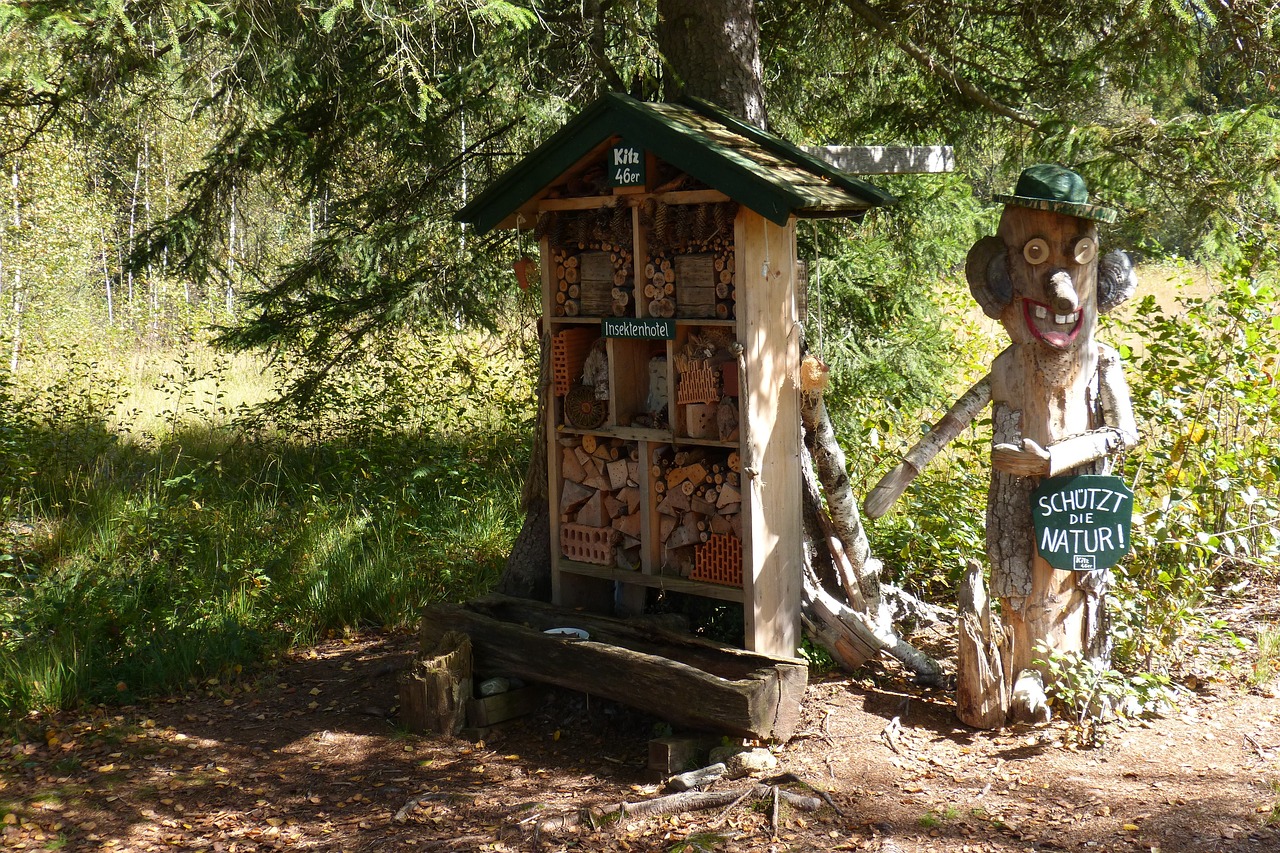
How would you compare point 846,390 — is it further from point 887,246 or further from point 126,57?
point 126,57

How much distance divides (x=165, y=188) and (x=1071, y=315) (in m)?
20.8

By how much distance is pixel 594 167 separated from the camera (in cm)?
536

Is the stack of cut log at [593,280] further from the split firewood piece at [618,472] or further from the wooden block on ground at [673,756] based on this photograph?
the wooden block on ground at [673,756]

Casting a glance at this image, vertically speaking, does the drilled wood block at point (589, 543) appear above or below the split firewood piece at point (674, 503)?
below

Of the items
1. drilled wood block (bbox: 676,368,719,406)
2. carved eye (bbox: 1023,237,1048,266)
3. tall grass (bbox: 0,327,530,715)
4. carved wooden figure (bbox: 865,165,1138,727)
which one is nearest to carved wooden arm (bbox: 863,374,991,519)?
carved wooden figure (bbox: 865,165,1138,727)

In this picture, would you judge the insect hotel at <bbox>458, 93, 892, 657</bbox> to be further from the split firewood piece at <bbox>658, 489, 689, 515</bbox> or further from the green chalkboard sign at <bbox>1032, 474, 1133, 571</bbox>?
the green chalkboard sign at <bbox>1032, 474, 1133, 571</bbox>

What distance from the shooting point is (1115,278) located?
4.55 meters

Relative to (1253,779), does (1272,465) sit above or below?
above

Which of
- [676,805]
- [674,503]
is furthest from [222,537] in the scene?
[676,805]

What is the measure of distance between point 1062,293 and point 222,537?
5385mm

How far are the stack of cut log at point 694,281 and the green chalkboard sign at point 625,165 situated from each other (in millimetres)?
331

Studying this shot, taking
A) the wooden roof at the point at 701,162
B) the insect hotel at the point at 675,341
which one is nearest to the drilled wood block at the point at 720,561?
the insect hotel at the point at 675,341

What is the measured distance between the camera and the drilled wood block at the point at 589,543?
5.38m

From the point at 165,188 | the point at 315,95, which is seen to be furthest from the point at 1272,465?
the point at 165,188
